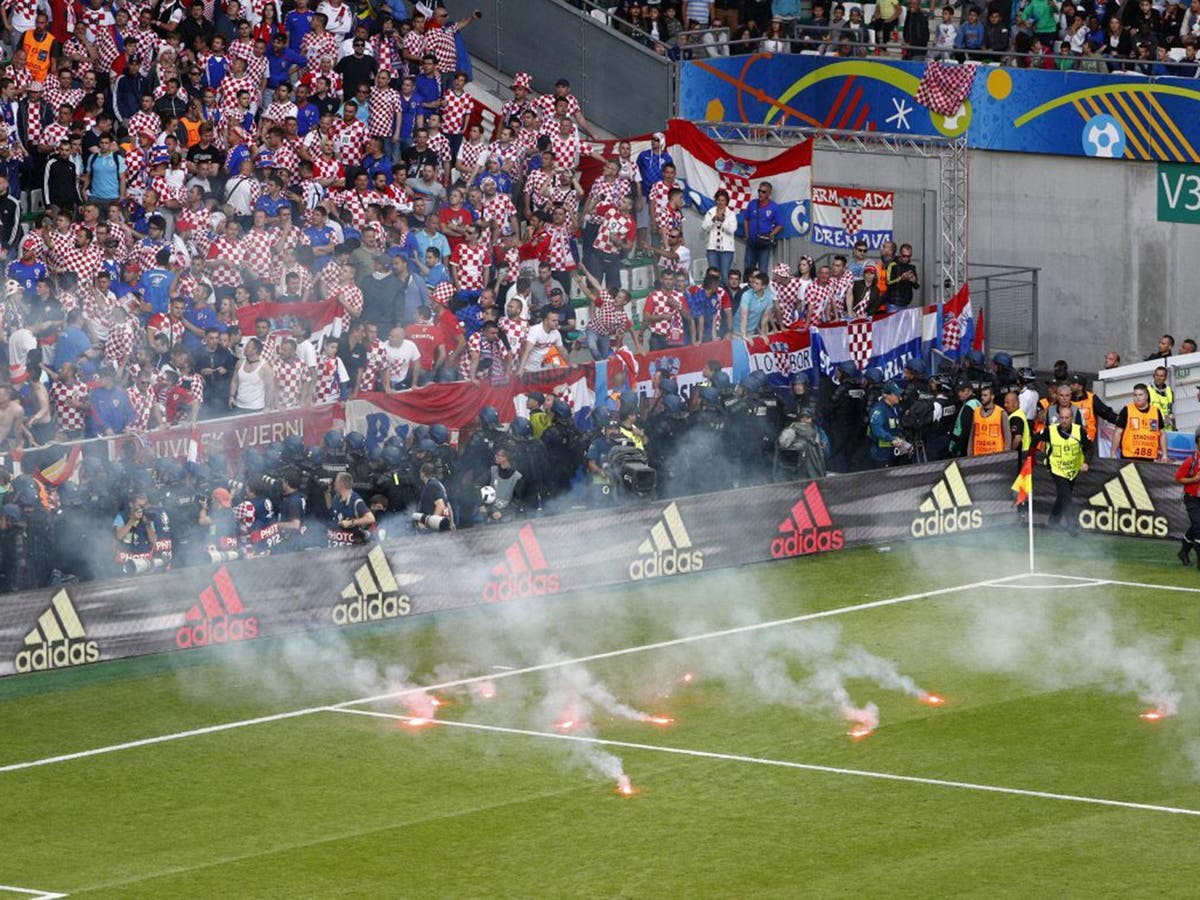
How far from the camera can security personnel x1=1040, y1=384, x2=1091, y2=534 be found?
27.7 m

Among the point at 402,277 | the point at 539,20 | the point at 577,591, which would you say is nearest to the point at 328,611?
the point at 577,591

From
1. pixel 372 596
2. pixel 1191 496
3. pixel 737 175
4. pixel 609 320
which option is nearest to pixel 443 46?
pixel 737 175

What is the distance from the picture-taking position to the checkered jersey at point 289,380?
27844mm

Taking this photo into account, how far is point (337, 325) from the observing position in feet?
96.4

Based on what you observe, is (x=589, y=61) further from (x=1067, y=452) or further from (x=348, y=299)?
(x=1067, y=452)

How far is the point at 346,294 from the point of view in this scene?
29531 millimetres

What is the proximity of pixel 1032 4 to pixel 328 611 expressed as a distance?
19055 millimetres

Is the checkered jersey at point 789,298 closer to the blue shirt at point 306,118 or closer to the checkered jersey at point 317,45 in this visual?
the blue shirt at point 306,118

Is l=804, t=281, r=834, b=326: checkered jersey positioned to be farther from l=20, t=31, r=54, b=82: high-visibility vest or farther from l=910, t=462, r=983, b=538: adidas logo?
l=20, t=31, r=54, b=82: high-visibility vest

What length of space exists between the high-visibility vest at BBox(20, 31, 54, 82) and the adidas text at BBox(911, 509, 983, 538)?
542 inches

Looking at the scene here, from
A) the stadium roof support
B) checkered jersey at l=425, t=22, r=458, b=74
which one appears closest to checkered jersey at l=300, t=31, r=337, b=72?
checkered jersey at l=425, t=22, r=458, b=74

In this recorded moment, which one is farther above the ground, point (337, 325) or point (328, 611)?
point (337, 325)

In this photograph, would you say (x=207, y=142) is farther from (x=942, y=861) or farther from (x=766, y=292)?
(x=942, y=861)

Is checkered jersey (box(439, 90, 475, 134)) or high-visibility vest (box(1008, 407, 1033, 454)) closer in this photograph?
high-visibility vest (box(1008, 407, 1033, 454))
